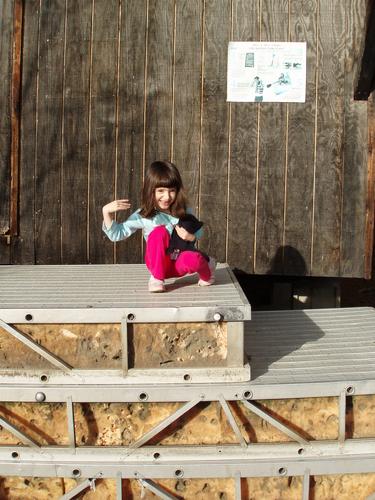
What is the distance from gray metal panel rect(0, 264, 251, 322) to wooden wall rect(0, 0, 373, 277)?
0.64 meters

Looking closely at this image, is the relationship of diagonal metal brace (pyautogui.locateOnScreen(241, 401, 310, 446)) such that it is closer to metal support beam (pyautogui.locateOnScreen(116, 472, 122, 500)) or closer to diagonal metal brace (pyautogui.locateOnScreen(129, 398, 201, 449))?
diagonal metal brace (pyautogui.locateOnScreen(129, 398, 201, 449))

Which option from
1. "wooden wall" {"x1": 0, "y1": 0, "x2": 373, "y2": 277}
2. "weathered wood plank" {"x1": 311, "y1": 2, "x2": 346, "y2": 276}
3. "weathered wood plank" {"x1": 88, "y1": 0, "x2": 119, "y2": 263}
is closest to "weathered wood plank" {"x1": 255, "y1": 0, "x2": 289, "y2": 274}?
"wooden wall" {"x1": 0, "y1": 0, "x2": 373, "y2": 277}

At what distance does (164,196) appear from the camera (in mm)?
3377

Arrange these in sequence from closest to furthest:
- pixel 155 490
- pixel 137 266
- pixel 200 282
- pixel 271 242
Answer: pixel 155 490
pixel 200 282
pixel 137 266
pixel 271 242

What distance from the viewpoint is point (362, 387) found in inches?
108

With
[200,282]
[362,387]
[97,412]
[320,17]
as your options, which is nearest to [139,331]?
[97,412]

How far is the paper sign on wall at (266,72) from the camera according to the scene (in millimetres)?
4352

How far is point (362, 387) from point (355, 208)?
1.95 metres

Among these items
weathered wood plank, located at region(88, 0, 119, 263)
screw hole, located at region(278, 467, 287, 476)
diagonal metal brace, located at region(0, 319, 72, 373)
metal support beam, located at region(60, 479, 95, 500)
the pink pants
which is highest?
weathered wood plank, located at region(88, 0, 119, 263)

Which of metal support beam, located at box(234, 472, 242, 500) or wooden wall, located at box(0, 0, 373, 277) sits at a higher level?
wooden wall, located at box(0, 0, 373, 277)

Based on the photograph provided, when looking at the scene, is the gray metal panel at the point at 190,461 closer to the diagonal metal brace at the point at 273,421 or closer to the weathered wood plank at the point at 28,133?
the diagonal metal brace at the point at 273,421

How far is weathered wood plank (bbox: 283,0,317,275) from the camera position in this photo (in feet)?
14.2

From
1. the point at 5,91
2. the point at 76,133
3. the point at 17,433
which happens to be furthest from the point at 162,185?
the point at 5,91

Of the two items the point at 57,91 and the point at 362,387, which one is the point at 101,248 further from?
the point at 362,387
